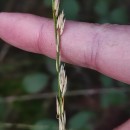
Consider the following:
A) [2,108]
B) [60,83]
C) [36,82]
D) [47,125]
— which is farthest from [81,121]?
[60,83]

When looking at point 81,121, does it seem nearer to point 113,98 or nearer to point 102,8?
point 113,98

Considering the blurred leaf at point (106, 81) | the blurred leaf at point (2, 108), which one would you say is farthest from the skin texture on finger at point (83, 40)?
the blurred leaf at point (2, 108)

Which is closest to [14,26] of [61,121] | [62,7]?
[62,7]

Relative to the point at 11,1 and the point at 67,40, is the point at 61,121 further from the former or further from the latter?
the point at 11,1

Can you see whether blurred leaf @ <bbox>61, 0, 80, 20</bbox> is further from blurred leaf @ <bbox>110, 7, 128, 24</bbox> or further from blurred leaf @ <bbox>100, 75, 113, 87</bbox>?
blurred leaf @ <bbox>100, 75, 113, 87</bbox>

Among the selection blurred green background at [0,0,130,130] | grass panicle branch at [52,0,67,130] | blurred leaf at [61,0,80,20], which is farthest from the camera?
blurred green background at [0,0,130,130]

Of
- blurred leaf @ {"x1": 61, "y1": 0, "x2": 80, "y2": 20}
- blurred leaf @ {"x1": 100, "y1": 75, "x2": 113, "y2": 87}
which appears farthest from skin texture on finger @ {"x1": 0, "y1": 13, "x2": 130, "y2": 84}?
blurred leaf @ {"x1": 100, "y1": 75, "x2": 113, "y2": 87}

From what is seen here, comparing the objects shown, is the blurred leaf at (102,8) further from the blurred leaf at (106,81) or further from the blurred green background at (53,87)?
the blurred leaf at (106,81)
